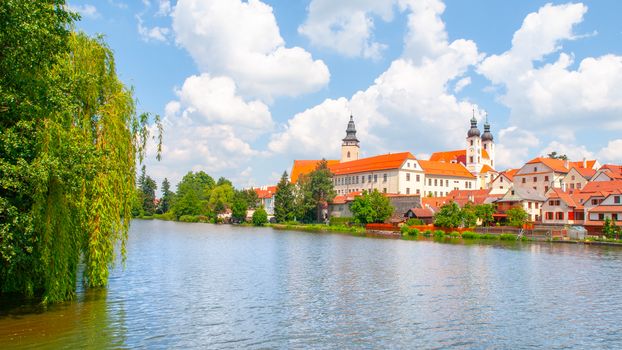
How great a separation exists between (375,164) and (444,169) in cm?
1641

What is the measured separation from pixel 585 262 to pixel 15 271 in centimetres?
3879

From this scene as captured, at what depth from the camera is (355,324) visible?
18.3 meters

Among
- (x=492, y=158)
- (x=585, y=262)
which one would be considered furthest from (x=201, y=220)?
(x=585, y=262)

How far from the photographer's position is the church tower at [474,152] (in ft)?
423

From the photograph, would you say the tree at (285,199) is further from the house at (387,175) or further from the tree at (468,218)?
the tree at (468,218)

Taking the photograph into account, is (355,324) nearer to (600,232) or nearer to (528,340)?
(528,340)

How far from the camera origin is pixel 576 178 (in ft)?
310

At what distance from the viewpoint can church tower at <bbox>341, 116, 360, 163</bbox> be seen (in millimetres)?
139762

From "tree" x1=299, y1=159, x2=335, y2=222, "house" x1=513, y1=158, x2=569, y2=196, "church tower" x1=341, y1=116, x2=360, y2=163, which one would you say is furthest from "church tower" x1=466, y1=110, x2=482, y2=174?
"tree" x1=299, y1=159, x2=335, y2=222

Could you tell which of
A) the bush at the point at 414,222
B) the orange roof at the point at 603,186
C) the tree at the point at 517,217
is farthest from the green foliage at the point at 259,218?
the orange roof at the point at 603,186

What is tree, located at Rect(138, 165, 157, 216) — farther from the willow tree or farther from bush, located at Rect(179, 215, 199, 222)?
the willow tree

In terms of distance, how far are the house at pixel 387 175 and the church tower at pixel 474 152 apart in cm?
2216

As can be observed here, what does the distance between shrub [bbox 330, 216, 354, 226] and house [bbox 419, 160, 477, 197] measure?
24.4 metres

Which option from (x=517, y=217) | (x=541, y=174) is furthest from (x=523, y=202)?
(x=541, y=174)
